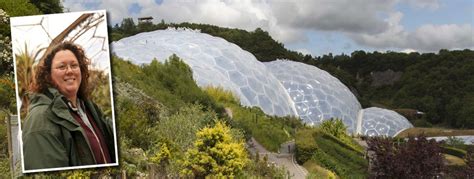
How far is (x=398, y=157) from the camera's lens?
1045 centimetres

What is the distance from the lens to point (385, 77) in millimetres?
56156

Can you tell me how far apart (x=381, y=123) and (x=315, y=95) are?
4.85 m

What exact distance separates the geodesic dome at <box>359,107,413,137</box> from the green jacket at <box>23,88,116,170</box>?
31.0 meters

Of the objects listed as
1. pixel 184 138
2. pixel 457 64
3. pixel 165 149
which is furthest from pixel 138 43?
pixel 457 64

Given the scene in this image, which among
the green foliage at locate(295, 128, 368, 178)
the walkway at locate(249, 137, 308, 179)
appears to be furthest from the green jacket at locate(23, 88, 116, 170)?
the green foliage at locate(295, 128, 368, 178)

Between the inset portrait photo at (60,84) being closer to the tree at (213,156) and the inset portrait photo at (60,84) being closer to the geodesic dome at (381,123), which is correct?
the tree at (213,156)

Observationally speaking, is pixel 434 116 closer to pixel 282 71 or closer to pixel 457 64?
pixel 457 64

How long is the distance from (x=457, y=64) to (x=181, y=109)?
43193 millimetres

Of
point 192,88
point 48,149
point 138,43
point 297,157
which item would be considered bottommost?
point 297,157

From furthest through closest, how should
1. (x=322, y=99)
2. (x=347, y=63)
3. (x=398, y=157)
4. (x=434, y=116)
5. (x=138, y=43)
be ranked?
(x=347, y=63) → (x=434, y=116) → (x=322, y=99) → (x=138, y=43) → (x=398, y=157)

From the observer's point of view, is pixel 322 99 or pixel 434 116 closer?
pixel 322 99

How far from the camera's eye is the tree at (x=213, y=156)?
862 centimetres

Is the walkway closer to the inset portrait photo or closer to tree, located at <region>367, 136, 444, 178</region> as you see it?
tree, located at <region>367, 136, 444, 178</region>

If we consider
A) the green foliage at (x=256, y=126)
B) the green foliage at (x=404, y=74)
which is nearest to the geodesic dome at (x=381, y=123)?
the green foliage at (x=404, y=74)
